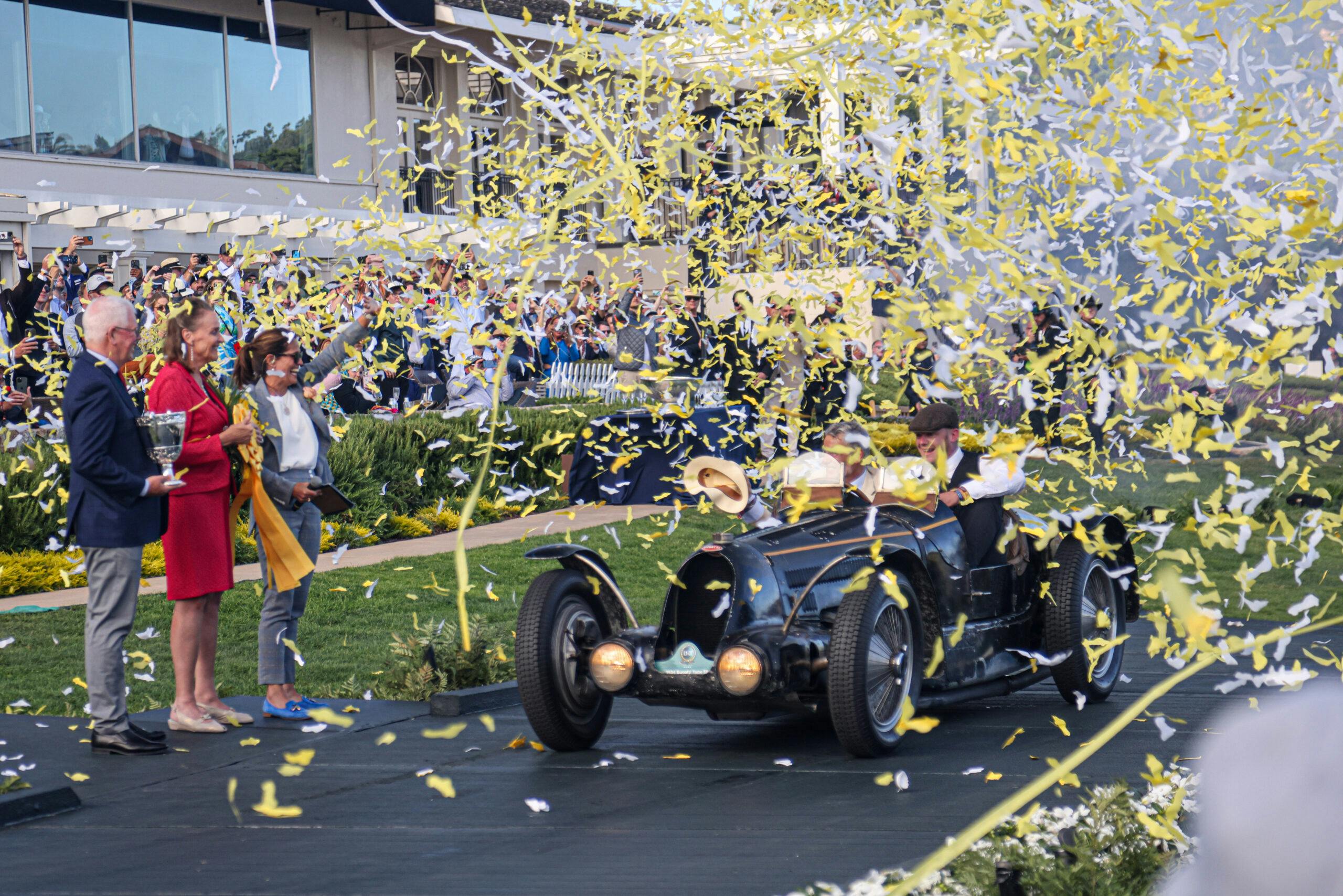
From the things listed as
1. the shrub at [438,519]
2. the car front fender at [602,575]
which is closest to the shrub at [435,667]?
the car front fender at [602,575]

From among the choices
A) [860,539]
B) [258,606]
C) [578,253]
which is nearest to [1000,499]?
[860,539]

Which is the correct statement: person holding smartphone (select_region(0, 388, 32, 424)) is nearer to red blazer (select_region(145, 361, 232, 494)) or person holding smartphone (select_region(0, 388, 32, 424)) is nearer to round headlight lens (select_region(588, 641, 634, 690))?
red blazer (select_region(145, 361, 232, 494))

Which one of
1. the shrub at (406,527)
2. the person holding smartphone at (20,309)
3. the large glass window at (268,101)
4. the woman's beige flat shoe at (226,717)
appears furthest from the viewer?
the large glass window at (268,101)

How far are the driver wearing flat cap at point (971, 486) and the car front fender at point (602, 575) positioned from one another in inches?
63.4

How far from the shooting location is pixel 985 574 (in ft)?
25.6

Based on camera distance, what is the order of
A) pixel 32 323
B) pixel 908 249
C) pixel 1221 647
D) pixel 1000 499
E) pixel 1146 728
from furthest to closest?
pixel 32 323
pixel 1000 499
pixel 1146 728
pixel 908 249
pixel 1221 647

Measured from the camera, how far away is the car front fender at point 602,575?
7207 millimetres

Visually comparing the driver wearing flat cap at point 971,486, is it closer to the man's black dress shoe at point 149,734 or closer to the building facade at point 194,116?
the man's black dress shoe at point 149,734

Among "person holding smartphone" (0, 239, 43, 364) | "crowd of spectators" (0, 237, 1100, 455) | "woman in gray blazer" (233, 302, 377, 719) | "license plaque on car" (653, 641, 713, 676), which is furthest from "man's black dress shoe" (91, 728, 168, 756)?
"person holding smartphone" (0, 239, 43, 364)

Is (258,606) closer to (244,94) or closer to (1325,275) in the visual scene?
(1325,275)

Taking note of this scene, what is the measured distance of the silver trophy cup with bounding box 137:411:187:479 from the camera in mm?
7004

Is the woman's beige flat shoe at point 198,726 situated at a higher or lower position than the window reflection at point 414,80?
lower

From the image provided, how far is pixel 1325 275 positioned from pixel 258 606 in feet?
28.9

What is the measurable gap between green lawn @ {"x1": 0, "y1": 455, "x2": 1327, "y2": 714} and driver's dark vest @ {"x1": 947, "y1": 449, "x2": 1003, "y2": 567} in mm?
308
